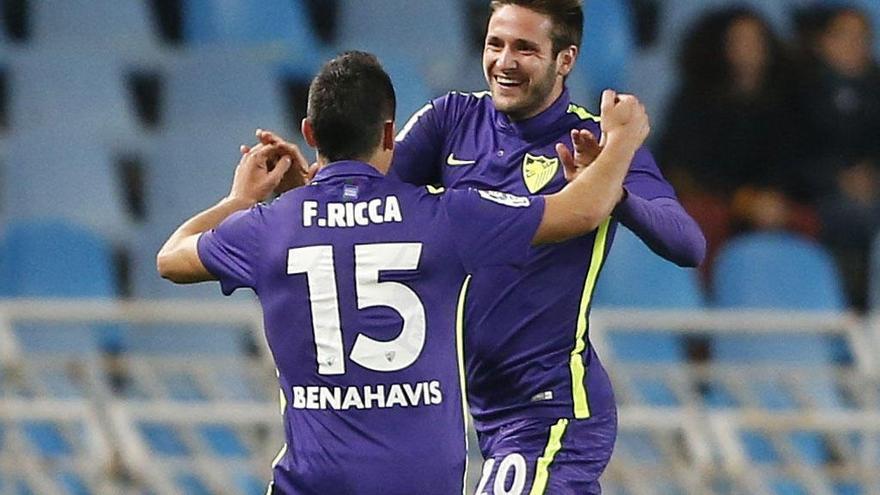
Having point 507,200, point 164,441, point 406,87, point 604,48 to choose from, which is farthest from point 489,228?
point 604,48

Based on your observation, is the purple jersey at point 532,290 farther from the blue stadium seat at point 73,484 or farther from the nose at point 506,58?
the blue stadium seat at point 73,484

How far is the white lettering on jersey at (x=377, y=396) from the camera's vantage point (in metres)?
4.68

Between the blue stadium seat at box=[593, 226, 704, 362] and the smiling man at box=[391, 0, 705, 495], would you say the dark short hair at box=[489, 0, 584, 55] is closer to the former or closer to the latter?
the smiling man at box=[391, 0, 705, 495]

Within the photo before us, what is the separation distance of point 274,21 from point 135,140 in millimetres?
953

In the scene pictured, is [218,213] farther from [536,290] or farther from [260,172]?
Result: [536,290]

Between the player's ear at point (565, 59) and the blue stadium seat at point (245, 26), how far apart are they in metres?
4.44

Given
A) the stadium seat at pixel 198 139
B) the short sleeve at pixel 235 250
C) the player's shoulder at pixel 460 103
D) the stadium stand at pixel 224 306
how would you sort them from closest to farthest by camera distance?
the short sleeve at pixel 235 250 → the player's shoulder at pixel 460 103 → the stadium stand at pixel 224 306 → the stadium seat at pixel 198 139

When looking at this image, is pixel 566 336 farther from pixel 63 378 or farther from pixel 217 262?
pixel 63 378

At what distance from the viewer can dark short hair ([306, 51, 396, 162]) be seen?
15.3 ft

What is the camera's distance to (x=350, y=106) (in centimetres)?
465

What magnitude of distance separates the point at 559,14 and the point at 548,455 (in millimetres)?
1052

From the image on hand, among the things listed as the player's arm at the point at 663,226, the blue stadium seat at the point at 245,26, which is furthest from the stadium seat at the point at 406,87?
the player's arm at the point at 663,226

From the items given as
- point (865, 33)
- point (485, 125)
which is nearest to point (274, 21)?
point (865, 33)

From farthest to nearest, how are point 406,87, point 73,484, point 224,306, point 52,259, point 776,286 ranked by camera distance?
point 776,286, point 406,87, point 52,259, point 224,306, point 73,484
